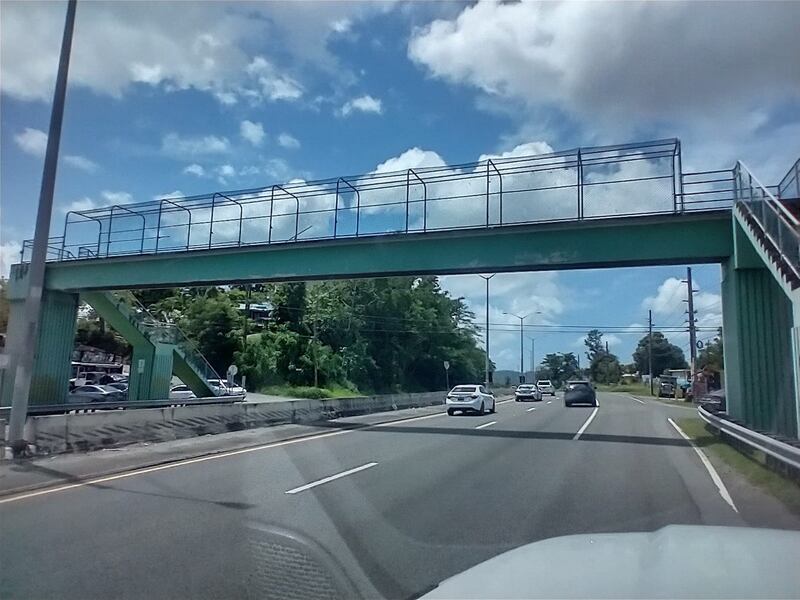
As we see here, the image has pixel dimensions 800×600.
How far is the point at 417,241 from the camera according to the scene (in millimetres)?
24234

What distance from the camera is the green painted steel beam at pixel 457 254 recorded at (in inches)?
827

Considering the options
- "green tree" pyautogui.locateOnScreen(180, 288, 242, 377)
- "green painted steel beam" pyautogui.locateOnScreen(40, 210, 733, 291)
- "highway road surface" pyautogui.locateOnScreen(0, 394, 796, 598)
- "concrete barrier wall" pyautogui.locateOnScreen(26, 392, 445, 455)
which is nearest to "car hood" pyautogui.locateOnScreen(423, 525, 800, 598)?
"highway road surface" pyautogui.locateOnScreen(0, 394, 796, 598)

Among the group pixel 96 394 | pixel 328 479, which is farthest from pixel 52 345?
pixel 328 479

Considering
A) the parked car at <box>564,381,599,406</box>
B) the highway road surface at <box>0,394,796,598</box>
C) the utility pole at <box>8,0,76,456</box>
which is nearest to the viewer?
the highway road surface at <box>0,394,796,598</box>

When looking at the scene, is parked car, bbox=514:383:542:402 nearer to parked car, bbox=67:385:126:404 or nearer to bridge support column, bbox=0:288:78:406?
parked car, bbox=67:385:126:404

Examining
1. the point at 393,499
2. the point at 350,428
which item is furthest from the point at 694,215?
the point at 393,499

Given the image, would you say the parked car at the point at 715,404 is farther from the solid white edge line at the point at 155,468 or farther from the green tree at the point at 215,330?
the green tree at the point at 215,330

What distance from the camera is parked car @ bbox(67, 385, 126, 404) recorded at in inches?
1588

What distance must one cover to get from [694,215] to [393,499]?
14.4m

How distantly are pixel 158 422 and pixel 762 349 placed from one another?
16653mm

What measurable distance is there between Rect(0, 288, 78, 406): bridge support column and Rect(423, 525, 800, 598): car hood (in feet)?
105

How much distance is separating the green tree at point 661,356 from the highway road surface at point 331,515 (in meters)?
129

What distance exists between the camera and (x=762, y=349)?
19562mm

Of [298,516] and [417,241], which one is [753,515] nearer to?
[298,516]
